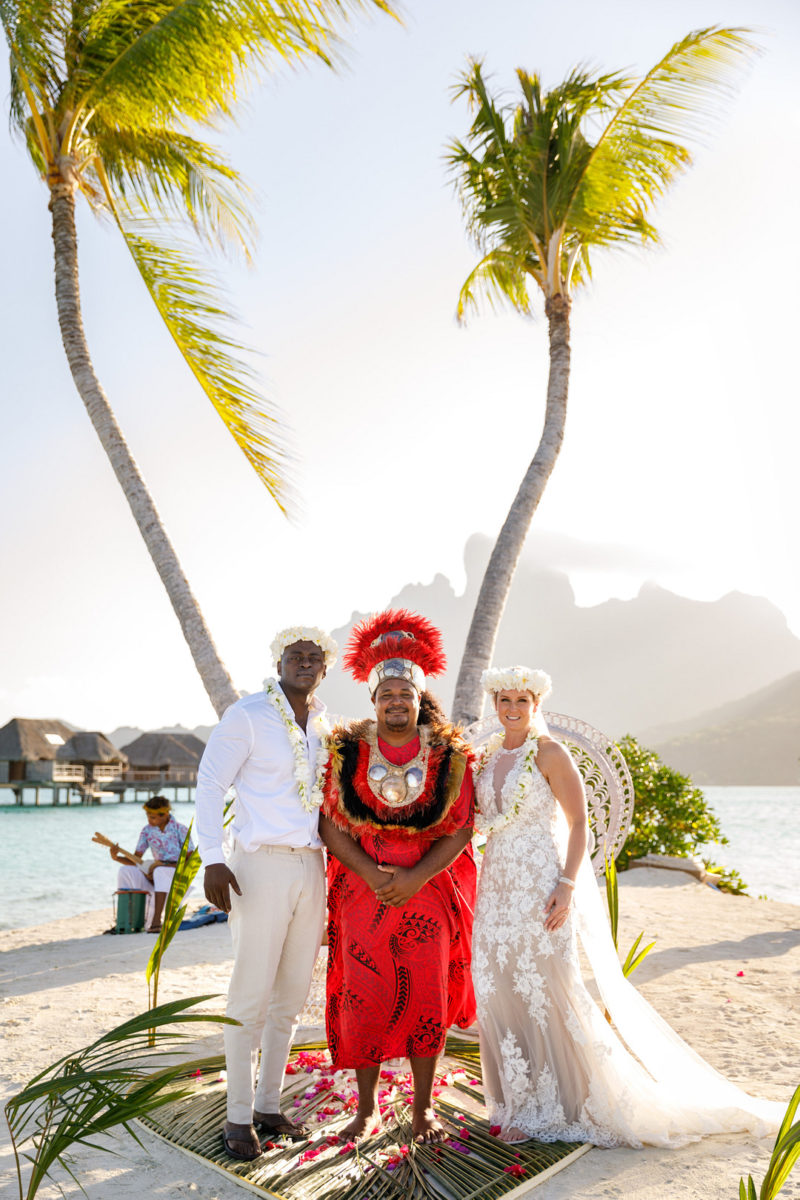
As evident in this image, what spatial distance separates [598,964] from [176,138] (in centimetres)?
886

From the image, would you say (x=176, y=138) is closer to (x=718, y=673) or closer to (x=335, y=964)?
(x=335, y=964)

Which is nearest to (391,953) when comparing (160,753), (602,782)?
(602,782)

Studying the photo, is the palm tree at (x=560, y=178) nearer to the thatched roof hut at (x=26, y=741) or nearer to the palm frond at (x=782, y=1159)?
the palm frond at (x=782, y=1159)

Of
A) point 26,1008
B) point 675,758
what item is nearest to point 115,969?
point 26,1008

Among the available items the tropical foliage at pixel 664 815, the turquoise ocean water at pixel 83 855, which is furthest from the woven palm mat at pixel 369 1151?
the tropical foliage at pixel 664 815

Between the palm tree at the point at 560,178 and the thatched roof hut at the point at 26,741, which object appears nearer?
the palm tree at the point at 560,178

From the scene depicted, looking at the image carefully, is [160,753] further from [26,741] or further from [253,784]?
[253,784]

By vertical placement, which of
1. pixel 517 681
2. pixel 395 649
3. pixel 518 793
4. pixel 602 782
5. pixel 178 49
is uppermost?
pixel 178 49

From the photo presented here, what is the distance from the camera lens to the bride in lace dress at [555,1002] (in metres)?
3.62

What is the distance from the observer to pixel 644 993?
627 centimetres

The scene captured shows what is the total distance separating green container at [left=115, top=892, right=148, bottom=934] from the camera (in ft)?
29.0

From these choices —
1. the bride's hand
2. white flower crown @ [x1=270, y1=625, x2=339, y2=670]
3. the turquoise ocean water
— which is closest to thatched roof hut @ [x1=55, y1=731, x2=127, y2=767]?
the turquoise ocean water

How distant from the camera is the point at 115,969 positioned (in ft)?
23.5

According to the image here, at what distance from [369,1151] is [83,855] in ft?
80.6
